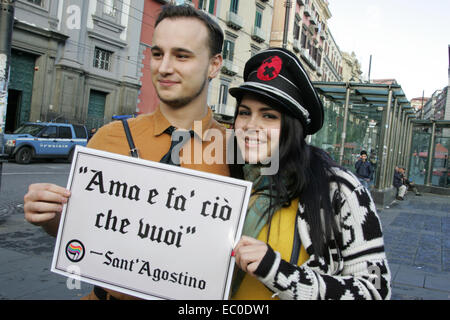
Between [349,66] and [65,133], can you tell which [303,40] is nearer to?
[65,133]

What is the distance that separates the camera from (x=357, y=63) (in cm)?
7306

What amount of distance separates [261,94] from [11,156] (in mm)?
14106

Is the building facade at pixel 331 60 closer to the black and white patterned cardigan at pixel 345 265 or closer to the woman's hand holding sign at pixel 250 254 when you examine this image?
the black and white patterned cardigan at pixel 345 265

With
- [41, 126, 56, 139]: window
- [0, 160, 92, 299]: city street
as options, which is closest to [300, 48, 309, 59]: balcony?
[41, 126, 56, 139]: window

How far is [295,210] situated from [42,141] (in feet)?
47.9

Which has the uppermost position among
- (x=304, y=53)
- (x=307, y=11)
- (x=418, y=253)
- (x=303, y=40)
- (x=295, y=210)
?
(x=307, y=11)

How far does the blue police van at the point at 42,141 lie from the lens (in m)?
13.4

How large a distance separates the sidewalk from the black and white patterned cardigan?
341 cm

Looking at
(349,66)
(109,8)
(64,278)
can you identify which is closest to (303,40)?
(109,8)

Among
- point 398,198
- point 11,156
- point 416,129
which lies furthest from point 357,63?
point 11,156

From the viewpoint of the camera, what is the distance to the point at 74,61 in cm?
1884

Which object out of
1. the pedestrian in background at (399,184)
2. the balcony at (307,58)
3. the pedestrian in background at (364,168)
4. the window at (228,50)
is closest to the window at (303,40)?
the balcony at (307,58)

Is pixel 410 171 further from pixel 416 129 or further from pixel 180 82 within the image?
pixel 180 82

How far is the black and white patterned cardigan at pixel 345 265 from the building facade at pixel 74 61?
60.0ft
